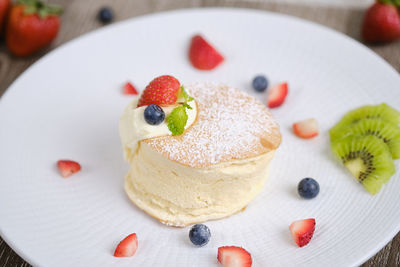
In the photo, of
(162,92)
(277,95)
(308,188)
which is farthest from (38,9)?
(308,188)

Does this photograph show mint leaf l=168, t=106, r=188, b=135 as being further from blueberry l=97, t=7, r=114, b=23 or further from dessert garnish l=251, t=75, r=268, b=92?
blueberry l=97, t=7, r=114, b=23

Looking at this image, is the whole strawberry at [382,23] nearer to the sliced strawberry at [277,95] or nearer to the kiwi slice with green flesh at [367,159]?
the sliced strawberry at [277,95]

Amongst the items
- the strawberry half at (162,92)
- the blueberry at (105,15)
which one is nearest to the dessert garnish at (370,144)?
the strawberry half at (162,92)

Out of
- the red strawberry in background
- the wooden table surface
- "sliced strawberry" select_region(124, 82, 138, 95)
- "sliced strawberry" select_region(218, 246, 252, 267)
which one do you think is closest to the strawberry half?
"sliced strawberry" select_region(124, 82, 138, 95)

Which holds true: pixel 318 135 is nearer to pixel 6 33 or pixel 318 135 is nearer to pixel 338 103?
pixel 338 103

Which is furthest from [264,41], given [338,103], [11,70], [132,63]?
[11,70]

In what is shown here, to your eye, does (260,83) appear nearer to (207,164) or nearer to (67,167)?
(207,164)
